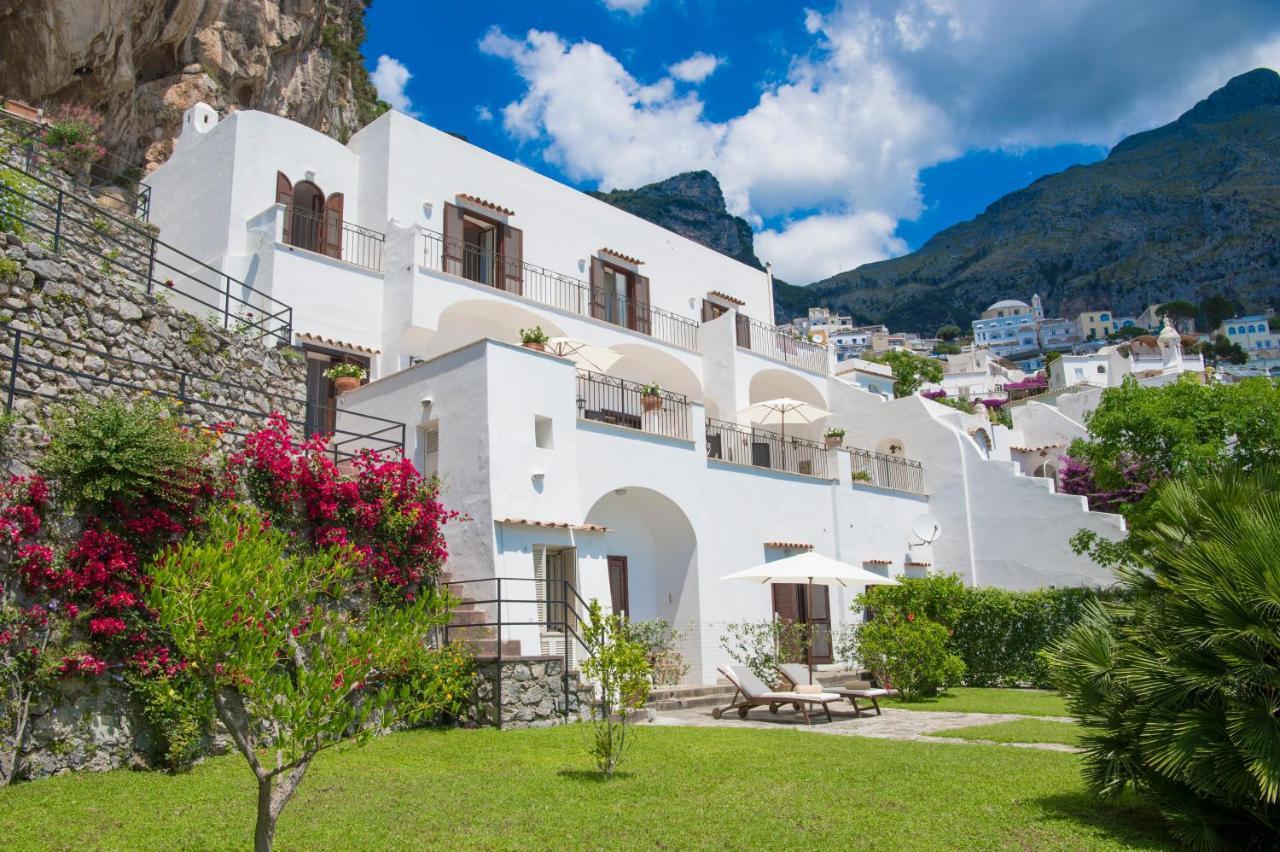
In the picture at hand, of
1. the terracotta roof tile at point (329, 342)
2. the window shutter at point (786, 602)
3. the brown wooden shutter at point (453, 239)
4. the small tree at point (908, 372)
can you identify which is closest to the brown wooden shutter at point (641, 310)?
the brown wooden shutter at point (453, 239)

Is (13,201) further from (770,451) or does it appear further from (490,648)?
(770,451)

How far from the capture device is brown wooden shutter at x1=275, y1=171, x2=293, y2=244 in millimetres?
17266

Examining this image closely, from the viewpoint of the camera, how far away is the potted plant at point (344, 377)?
15984mm

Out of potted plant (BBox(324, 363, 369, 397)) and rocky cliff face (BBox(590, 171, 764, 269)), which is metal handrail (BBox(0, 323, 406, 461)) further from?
rocky cliff face (BBox(590, 171, 764, 269))

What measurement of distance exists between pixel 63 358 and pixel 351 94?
1985 centimetres

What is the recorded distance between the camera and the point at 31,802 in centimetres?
722

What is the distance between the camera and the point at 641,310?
23734mm

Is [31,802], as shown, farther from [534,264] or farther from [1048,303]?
[1048,303]

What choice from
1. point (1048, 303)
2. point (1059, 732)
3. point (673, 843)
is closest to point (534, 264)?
point (1059, 732)

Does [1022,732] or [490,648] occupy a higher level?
[490,648]

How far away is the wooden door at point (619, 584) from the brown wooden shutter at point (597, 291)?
7326mm

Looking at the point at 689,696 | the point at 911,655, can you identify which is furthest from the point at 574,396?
the point at 911,655

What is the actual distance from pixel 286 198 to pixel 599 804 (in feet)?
46.1

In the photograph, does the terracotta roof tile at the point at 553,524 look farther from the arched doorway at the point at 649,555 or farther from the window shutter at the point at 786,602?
the window shutter at the point at 786,602
